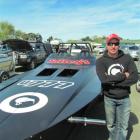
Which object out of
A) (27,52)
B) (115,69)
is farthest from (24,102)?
(27,52)

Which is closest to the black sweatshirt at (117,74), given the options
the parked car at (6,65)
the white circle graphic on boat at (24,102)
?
the white circle graphic on boat at (24,102)

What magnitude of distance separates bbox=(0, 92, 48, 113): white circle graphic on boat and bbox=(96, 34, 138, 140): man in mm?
1084

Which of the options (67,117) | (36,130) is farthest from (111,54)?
(36,130)

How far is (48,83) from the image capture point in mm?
6566

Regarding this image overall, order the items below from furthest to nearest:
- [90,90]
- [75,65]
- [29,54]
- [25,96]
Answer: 1. [29,54]
2. [75,65]
3. [90,90]
4. [25,96]

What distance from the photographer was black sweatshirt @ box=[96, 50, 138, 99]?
198 inches

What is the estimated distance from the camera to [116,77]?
5020mm

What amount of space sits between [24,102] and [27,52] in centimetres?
1491

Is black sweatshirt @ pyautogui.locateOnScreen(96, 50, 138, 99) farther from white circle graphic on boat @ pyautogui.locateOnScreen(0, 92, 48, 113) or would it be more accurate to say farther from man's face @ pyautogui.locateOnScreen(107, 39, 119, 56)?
white circle graphic on boat @ pyautogui.locateOnScreen(0, 92, 48, 113)

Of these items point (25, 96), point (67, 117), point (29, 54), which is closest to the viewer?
point (67, 117)

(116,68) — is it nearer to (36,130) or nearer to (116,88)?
(116,88)

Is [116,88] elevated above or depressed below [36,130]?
above

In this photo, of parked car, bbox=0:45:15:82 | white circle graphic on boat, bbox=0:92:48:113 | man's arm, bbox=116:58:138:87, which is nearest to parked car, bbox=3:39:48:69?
parked car, bbox=0:45:15:82

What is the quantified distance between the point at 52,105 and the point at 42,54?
A: 1689cm
